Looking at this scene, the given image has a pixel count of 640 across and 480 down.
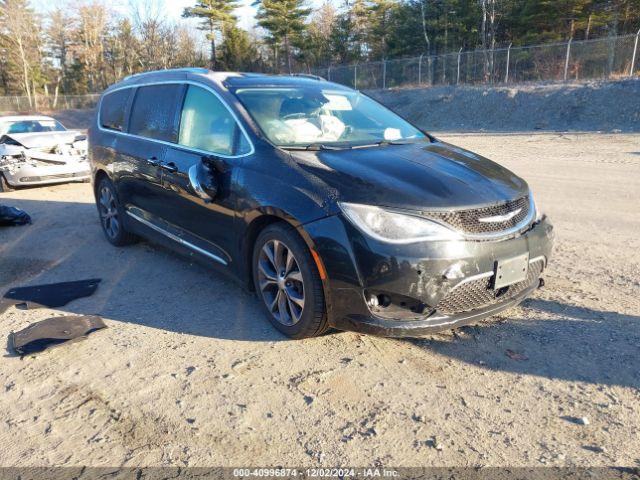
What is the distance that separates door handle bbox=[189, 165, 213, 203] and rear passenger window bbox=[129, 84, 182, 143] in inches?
24.2

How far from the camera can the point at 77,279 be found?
16.3 feet

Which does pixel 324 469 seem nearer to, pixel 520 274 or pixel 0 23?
pixel 520 274

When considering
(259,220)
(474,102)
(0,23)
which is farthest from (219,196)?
(0,23)

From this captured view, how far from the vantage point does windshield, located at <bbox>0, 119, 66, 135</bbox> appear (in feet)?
35.1

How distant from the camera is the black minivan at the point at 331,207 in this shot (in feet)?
9.81

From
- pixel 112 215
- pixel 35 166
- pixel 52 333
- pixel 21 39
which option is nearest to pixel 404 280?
pixel 52 333

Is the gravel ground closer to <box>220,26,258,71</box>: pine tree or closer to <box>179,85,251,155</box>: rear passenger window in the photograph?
<box>179,85,251,155</box>: rear passenger window

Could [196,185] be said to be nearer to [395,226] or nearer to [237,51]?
[395,226]

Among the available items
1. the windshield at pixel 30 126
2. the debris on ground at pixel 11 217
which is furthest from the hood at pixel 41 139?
the debris on ground at pixel 11 217

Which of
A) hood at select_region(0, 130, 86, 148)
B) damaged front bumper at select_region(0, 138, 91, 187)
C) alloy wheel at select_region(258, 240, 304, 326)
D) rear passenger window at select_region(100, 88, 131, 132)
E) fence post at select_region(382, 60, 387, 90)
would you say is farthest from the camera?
fence post at select_region(382, 60, 387, 90)

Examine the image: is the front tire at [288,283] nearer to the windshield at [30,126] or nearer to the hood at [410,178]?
the hood at [410,178]

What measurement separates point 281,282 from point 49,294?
237cm

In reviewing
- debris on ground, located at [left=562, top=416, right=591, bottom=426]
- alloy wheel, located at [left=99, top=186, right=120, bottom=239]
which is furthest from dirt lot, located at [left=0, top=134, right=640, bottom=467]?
alloy wheel, located at [left=99, top=186, right=120, bottom=239]

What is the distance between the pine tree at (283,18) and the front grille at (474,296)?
54.0 metres
